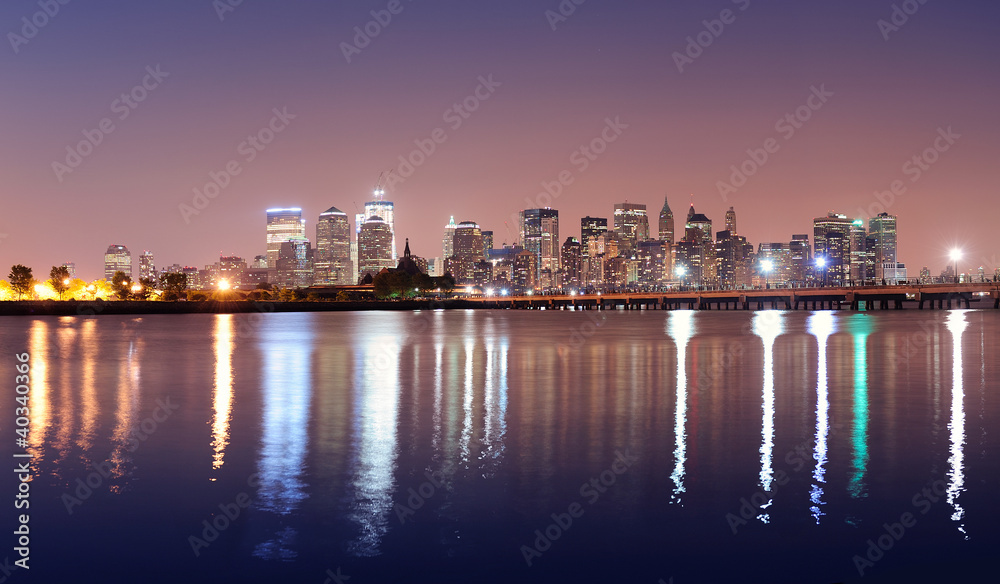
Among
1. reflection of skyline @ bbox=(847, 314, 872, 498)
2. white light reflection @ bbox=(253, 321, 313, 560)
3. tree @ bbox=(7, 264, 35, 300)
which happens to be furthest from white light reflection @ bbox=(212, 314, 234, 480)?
tree @ bbox=(7, 264, 35, 300)

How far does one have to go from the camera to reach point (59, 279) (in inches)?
7249

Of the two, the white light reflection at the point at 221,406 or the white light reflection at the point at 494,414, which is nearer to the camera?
the white light reflection at the point at 494,414

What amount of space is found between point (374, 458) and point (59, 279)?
192 metres

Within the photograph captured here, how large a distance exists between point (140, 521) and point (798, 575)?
30.6ft

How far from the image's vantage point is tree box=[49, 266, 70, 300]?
183875 mm

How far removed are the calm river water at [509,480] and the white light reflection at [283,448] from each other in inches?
2.6

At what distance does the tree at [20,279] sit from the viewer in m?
178

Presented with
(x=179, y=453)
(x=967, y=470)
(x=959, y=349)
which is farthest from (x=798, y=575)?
(x=959, y=349)

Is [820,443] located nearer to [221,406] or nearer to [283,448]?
[283,448]

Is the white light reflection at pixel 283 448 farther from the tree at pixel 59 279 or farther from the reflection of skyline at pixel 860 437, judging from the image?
Answer: the tree at pixel 59 279

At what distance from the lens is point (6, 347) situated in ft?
187

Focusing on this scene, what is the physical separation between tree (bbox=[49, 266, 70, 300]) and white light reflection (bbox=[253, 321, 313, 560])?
557ft

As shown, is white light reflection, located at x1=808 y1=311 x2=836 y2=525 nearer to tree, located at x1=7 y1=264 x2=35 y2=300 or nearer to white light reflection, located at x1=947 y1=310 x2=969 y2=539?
white light reflection, located at x1=947 y1=310 x2=969 y2=539

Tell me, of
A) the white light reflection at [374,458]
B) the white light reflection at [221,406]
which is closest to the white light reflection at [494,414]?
the white light reflection at [374,458]
